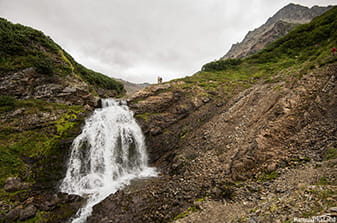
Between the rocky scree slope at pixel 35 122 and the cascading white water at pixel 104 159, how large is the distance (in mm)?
962

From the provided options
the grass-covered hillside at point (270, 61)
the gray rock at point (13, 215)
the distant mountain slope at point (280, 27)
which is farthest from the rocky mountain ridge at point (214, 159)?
the distant mountain slope at point (280, 27)

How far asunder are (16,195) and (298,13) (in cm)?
Result: 18104

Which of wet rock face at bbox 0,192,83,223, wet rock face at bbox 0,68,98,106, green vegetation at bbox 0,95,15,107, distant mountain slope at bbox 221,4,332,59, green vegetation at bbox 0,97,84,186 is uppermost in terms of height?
distant mountain slope at bbox 221,4,332,59

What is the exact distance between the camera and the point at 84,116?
1959 centimetres

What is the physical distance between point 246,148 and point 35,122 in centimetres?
2050

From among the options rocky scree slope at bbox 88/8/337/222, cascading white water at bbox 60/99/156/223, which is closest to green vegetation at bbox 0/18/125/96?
cascading white water at bbox 60/99/156/223

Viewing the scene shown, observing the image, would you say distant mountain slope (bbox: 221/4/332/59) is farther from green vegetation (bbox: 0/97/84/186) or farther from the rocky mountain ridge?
green vegetation (bbox: 0/97/84/186)

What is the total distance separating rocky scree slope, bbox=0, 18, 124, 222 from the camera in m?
9.98

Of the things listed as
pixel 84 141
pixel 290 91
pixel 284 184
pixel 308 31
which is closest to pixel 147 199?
pixel 284 184

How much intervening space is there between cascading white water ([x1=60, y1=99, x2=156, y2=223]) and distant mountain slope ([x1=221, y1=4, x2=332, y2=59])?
73141 millimetres

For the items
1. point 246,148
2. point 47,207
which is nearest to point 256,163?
point 246,148

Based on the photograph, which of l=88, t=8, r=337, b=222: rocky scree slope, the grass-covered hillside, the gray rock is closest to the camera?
l=88, t=8, r=337, b=222: rocky scree slope

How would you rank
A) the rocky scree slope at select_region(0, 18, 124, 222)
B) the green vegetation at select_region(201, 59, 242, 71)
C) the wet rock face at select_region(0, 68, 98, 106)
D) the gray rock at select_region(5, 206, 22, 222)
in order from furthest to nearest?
the green vegetation at select_region(201, 59, 242, 71) < the wet rock face at select_region(0, 68, 98, 106) < the rocky scree slope at select_region(0, 18, 124, 222) < the gray rock at select_region(5, 206, 22, 222)

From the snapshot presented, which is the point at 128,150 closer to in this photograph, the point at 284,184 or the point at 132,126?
the point at 132,126
